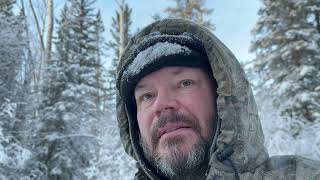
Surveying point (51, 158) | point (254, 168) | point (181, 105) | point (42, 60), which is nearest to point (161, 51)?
point (181, 105)

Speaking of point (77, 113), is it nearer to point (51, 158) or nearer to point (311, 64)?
point (51, 158)

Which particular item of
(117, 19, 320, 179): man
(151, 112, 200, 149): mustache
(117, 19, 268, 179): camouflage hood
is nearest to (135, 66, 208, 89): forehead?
(117, 19, 320, 179): man

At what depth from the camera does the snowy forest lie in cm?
1178

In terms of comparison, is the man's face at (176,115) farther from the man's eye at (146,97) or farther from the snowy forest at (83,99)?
the snowy forest at (83,99)

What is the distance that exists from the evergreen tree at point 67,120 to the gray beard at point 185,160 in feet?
40.7

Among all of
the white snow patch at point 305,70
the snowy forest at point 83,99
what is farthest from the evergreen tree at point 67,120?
the white snow patch at point 305,70

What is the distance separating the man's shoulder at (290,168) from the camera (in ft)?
5.72

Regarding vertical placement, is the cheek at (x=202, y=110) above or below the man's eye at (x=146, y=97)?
below

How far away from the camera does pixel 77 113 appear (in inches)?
594

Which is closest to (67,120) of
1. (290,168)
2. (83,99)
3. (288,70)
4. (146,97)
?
(83,99)

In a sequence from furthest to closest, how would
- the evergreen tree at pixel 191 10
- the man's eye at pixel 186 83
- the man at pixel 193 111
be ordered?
the evergreen tree at pixel 191 10 → the man's eye at pixel 186 83 → the man at pixel 193 111

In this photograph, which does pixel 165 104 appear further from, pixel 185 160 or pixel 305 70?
pixel 305 70

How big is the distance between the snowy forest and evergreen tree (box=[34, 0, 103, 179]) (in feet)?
0.11

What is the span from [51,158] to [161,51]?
12.9 m
